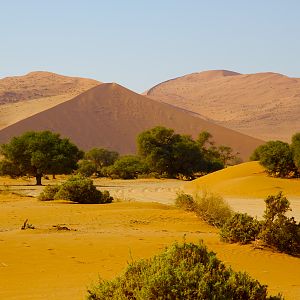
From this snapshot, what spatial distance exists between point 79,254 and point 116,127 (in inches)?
4318

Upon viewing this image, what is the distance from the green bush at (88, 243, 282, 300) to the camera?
18.5 feet

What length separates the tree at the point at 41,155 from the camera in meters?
45.2

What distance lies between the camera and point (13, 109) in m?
134

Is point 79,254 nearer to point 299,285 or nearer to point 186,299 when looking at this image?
point 299,285

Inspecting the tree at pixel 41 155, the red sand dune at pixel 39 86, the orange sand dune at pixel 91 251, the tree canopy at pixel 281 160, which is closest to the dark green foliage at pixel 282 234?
the orange sand dune at pixel 91 251

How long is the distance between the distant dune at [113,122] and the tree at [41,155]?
197 ft

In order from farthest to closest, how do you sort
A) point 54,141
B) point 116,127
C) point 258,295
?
1. point 116,127
2. point 54,141
3. point 258,295

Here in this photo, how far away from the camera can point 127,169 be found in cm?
6141

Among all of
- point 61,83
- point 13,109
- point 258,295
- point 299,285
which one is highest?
point 61,83

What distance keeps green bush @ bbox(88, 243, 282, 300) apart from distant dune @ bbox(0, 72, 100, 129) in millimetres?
112570

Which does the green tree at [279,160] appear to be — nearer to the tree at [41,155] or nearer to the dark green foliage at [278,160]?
the dark green foliage at [278,160]

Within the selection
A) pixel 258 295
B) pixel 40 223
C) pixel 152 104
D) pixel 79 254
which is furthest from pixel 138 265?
pixel 152 104

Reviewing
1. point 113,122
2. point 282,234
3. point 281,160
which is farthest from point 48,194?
point 113,122

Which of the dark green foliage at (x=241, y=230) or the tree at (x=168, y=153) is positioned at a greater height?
the tree at (x=168, y=153)
